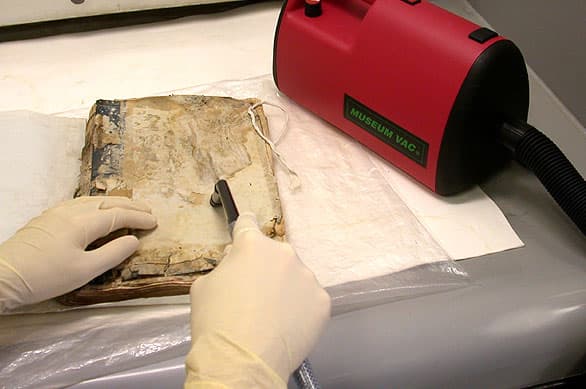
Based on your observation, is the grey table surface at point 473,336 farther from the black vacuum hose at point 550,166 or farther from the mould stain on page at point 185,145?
the mould stain on page at point 185,145

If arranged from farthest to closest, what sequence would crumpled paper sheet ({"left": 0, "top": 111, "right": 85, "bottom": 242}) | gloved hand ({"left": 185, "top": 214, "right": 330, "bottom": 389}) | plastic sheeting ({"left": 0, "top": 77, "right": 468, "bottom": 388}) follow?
crumpled paper sheet ({"left": 0, "top": 111, "right": 85, "bottom": 242})
plastic sheeting ({"left": 0, "top": 77, "right": 468, "bottom": 388})
gloved hand ({"left": 185, "top": 214, "right": 330, "bottom": 389})

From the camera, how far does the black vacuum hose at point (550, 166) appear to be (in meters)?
0.73

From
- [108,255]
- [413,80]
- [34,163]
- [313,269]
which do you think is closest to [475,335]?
[313,269]

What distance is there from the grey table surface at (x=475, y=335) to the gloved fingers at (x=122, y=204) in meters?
0.18

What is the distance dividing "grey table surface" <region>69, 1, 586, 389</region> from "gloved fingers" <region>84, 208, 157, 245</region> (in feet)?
0.51

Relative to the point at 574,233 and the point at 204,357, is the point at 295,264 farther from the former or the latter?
the point at 574,233

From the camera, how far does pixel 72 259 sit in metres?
0.64

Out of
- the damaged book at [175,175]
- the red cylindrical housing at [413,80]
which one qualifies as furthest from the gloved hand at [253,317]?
the red cylindrical housing at [413,80]

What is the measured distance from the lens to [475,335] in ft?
2.21

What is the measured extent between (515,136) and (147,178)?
46cm

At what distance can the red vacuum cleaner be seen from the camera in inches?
28.2

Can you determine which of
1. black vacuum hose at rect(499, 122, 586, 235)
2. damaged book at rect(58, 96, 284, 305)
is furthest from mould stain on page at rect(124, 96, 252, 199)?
black vacuum hose at rect(499, 122, 586, 235)

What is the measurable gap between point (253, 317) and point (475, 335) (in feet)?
0.88

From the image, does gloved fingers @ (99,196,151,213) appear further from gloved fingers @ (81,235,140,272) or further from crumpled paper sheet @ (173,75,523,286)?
crumpled paper sheet @ (173,75,523,286)
